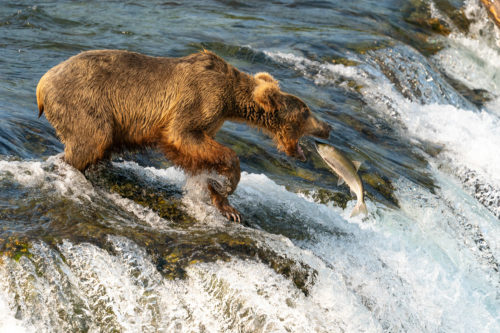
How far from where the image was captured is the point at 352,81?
12250 mm

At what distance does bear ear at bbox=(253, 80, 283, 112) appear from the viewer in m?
6.10

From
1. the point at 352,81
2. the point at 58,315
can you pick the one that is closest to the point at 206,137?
the point at 58,315

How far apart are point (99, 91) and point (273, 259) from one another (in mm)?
2185

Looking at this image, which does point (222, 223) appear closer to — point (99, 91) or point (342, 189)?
point (99, 91)

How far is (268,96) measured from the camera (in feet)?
20.1

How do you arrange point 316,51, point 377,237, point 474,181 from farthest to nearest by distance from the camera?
point 316,51
point 474,181
point 377,237

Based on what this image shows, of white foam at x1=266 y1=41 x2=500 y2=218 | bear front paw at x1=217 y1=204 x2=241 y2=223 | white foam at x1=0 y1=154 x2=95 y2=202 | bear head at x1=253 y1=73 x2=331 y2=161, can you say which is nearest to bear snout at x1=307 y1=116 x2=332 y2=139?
bear head at x1=253 y1=73 x2=331 y2=161

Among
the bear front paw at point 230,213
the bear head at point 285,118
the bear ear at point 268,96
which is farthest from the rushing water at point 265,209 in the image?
the bear ear at point 268,96

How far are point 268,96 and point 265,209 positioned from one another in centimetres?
111

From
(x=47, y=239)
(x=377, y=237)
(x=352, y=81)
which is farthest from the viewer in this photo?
(x=352, y=81)

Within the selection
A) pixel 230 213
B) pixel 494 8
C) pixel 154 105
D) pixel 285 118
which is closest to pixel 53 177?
pixel 154 105

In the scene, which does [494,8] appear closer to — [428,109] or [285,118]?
[428,109]

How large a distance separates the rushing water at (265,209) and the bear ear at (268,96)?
3.15ft

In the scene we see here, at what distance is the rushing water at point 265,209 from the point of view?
14.5 ft
